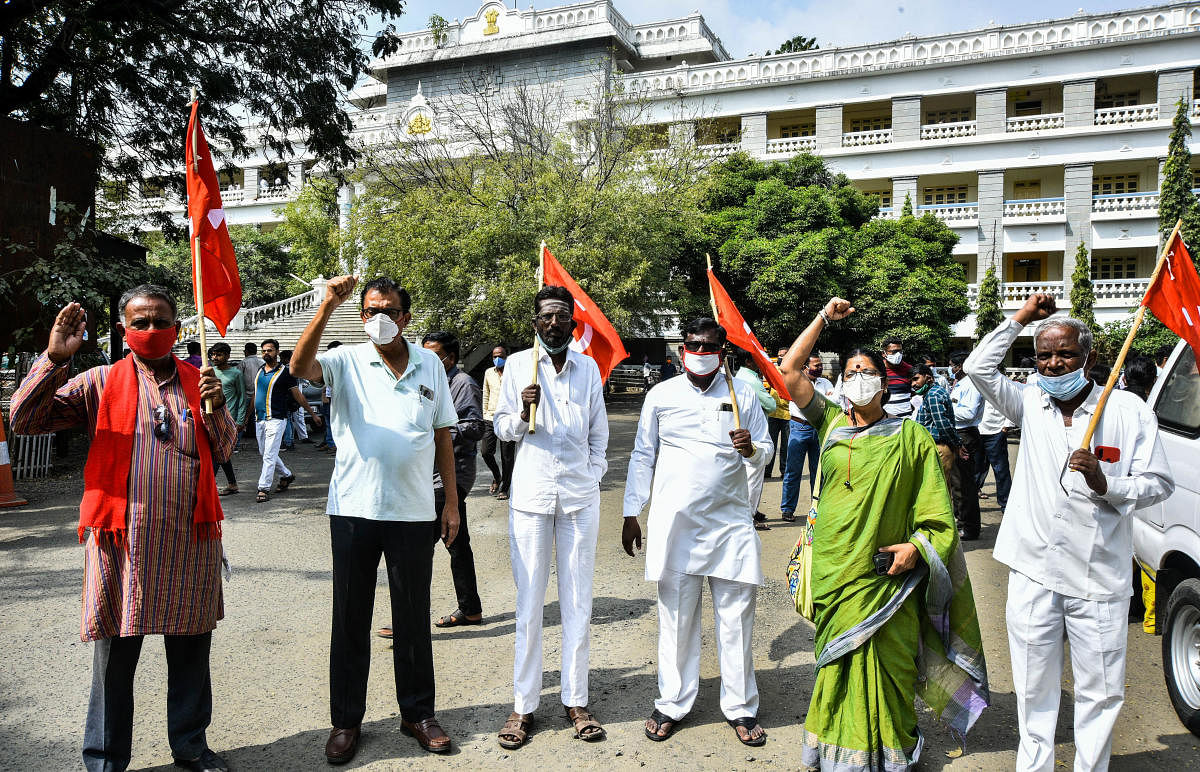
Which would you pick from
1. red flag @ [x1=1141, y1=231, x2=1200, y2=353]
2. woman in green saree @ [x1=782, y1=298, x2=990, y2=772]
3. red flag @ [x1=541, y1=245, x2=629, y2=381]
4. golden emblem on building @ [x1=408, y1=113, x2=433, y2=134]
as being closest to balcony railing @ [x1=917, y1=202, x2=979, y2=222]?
golden emblem on building @ [x1=408, y1=113, x2=433, y2=134]

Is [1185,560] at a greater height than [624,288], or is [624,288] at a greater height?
[624,288]

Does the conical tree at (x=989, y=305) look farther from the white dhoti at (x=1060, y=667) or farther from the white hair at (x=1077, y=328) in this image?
the white dhoti at (x=1060, y=667)

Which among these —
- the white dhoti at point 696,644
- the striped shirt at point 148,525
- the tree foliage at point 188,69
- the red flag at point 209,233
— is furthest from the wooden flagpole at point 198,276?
the tree foliage at point 188,69

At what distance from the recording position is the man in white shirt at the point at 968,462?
8.23 m

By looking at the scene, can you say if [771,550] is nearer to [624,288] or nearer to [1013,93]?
[624,288]

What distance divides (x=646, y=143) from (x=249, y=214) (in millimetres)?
34212

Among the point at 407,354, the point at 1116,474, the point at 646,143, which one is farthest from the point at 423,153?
the point at 1116,474

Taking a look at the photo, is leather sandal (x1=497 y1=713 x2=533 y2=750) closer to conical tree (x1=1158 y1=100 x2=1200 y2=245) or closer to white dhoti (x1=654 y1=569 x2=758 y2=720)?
white dhoti (x1=654 y1=569 x2=758 y2=720)

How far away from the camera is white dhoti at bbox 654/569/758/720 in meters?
3.94

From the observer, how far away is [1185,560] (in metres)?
4.27

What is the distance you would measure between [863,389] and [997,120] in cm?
3403

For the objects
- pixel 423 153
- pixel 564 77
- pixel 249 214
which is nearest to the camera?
pixel 423 153

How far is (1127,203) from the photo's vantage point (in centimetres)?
3112

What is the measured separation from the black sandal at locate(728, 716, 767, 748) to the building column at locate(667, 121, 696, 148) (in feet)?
75.1
